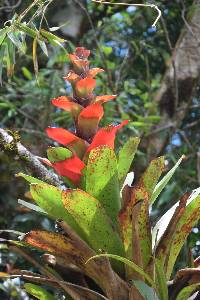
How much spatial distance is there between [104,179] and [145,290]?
223 millimetres

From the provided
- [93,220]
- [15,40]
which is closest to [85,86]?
[93,220]

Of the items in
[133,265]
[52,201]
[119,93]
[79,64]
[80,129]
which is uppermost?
[79,64]

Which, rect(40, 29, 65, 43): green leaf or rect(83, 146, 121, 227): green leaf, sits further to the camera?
rect(40, 29, 65, 43): green leaf

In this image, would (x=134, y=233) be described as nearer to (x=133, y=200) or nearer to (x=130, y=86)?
(x=133, y=200)

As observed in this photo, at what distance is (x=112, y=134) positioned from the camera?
3.79 feet

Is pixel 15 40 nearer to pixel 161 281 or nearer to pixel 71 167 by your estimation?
pixel 71 167

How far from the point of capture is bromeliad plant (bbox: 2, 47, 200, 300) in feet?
3.54

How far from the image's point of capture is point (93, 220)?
110cm

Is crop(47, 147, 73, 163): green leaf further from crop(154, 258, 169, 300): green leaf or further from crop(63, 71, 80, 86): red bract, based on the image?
crop(154, 258, 169, 300): green leaf

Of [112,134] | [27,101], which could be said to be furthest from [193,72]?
[112,134]

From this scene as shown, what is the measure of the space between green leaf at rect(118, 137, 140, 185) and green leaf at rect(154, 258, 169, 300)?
0.22 meters

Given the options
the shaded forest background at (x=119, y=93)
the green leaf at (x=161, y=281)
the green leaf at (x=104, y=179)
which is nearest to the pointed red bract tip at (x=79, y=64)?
the green leaf at (x=104, y=179)

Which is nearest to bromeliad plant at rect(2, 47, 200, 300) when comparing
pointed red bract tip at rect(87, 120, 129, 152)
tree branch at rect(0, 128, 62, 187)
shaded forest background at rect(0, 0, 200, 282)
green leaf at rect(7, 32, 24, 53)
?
pointed red bract tip at rect(87, 120, 129, 152)

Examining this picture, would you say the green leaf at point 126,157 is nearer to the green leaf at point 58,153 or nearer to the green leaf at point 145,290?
the green leaf at point 58,153
